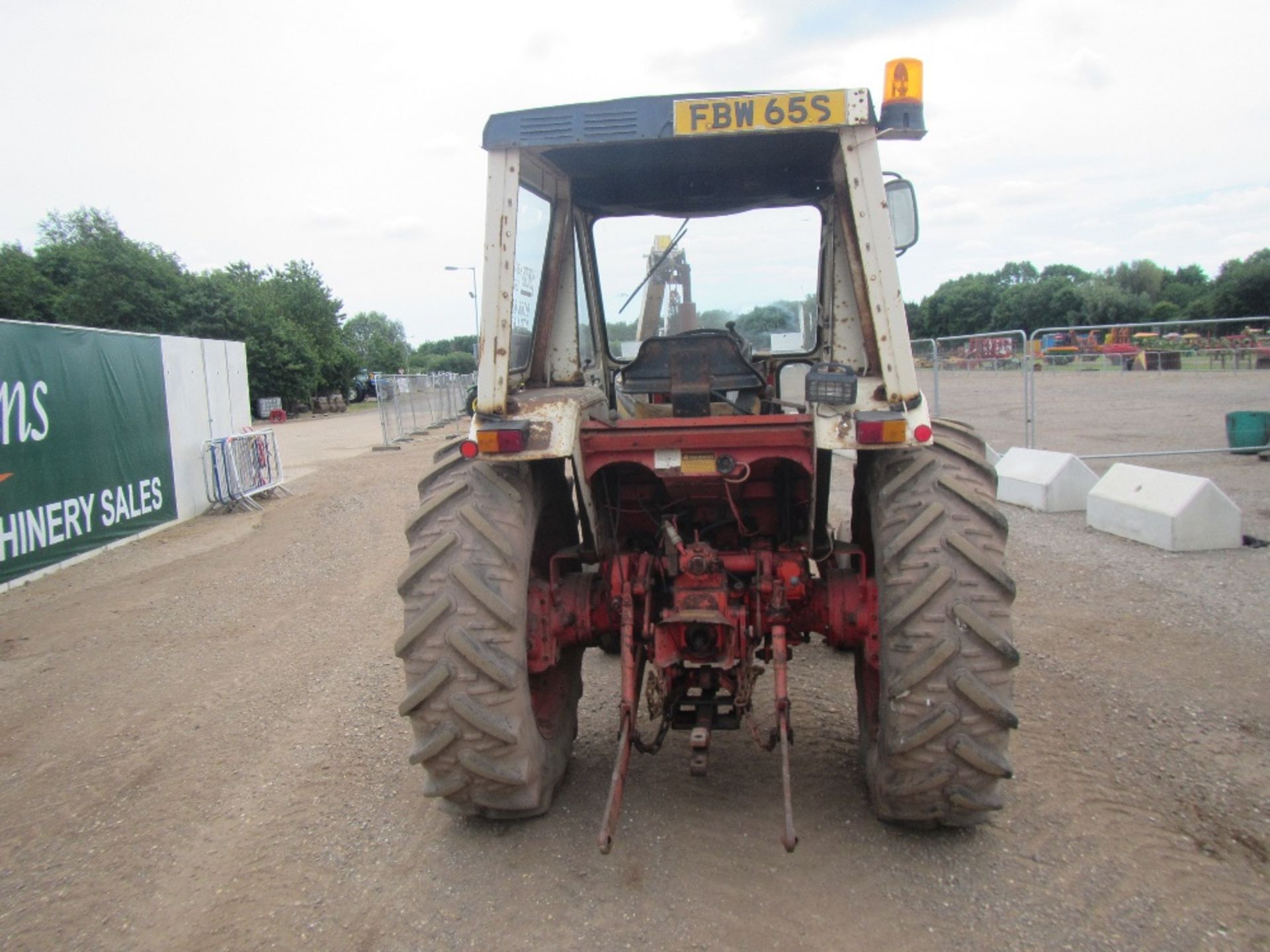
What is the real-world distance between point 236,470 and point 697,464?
11.9 m

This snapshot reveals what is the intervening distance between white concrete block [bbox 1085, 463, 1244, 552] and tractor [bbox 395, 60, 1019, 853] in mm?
4650

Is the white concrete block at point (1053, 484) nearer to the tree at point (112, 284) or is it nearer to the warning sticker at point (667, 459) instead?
the warning sticker at point (667, 459)

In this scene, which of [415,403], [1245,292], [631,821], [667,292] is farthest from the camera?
[1245,292]

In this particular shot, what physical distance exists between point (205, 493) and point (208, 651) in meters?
7.63

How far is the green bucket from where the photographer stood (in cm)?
1274

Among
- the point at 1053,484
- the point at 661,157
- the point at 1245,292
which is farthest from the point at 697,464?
the point at 1245,292

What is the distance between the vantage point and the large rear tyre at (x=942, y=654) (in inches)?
133

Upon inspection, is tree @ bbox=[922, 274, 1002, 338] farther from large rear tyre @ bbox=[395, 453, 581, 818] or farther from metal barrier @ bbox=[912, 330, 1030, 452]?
large rear tyre @ bbox=[395, 453, 581, 818]

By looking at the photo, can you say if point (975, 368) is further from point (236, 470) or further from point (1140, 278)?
point (1140, 278)

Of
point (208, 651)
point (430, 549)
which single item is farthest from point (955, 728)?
point (208, 651)

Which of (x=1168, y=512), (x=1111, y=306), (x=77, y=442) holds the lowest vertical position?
(x=1168, y=512)

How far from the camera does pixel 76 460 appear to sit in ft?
34.6

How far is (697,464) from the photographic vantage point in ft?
12.7

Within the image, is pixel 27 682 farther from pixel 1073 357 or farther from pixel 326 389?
pixel 326 389
